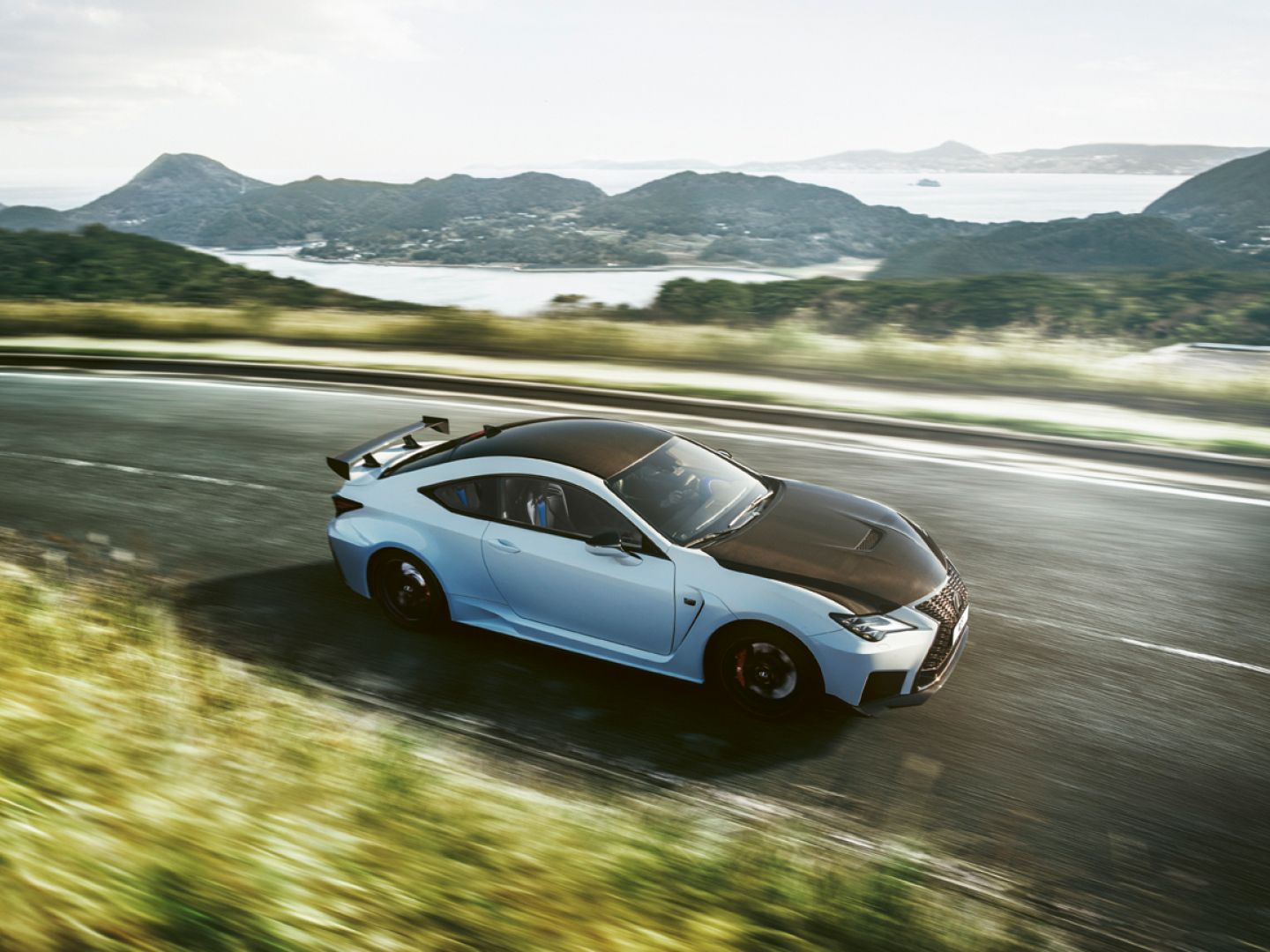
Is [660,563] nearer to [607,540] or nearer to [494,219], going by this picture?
[607,540]

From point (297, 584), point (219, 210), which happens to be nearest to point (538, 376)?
point (297, 584)

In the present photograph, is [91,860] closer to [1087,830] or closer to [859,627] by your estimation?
[859,627]

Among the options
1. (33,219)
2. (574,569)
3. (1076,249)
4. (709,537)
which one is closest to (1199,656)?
(709,537)

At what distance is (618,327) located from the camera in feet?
61.7

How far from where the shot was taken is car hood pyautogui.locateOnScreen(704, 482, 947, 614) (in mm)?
5078

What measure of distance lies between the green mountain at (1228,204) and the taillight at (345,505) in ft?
168

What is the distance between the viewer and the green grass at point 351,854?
316 centimetres

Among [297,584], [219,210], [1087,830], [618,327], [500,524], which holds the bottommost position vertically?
[1087,830]

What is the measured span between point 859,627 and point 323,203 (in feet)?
126

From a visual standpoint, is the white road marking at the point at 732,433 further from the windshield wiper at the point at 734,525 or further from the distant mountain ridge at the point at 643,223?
the distant mountain ridge at the point at 643,223

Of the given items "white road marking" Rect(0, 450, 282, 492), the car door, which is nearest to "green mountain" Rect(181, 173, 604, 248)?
"white road marking" Rect(0, 450, 282, 492)

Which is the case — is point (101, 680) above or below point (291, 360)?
below

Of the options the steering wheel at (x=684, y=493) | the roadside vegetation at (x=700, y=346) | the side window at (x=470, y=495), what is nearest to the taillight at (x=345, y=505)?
the side window at (x=470, y=495)

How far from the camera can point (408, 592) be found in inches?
247
